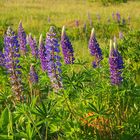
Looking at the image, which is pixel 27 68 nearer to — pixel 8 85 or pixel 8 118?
pixel 8 85

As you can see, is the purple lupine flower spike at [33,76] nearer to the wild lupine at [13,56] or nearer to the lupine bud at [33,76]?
the lupine bud at [33,76]

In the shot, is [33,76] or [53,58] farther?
[33,76]

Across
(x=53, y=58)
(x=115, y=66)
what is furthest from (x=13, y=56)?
(x=115, y=66)

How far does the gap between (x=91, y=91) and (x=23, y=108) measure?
75 centimetres

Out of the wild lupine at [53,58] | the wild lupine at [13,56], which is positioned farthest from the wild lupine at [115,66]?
the wild lupine at [13,56]

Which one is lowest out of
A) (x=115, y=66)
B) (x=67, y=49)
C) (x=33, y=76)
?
(x=33, y=76)

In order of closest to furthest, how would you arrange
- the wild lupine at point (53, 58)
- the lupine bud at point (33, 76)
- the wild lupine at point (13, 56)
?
the wild lupine at point (53, 58), the wild lupine at point (13, 56), the lupine bud at point (33, 76)

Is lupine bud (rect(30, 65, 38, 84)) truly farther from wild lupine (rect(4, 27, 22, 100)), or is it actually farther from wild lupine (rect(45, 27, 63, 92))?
wild lupine (rect(45, 27, 63, 92))

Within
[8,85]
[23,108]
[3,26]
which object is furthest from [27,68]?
[3,26]

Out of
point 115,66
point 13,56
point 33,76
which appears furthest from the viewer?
point 33,76

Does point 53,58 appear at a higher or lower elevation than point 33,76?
higher

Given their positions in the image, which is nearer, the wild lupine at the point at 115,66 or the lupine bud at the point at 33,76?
the wild lupine at the point at 115,66

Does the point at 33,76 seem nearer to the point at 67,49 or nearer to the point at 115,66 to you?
the point at 67,49

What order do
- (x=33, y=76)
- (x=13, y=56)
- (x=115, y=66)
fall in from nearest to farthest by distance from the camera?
(x=115, y=66), (x=13, y=56), (x=33, y=76)
